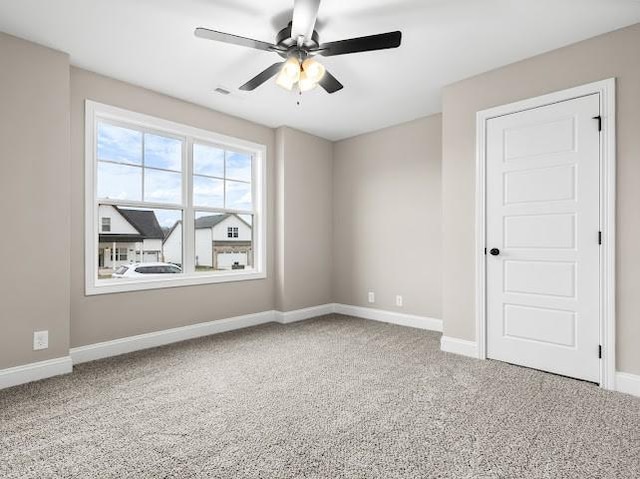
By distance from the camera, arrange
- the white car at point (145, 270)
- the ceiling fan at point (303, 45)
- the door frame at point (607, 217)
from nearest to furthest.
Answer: the ceiling fan at point (303, 45)
the door frame at point (607, 217)
the white car at point (145, 270)

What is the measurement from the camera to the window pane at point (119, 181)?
3.41 m

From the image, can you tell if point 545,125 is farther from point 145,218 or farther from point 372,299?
point 145,218

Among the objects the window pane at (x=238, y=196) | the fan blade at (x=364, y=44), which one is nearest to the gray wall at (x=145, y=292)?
the window pane at (x=238, y=196)

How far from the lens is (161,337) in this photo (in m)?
3.64

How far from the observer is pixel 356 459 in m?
1.75

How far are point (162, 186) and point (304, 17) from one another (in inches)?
97.0

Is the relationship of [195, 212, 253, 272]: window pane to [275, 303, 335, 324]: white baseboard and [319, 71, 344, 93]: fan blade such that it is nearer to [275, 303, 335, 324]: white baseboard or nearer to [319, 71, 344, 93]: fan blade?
[275, 303, 335, 324]: white baseboard

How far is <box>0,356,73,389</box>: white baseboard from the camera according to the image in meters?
2.59

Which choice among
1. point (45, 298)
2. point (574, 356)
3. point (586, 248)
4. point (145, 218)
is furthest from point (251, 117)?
point (574, 356)

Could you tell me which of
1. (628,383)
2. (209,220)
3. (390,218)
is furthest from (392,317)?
(209,220)

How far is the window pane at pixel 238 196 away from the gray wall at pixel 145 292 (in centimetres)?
27

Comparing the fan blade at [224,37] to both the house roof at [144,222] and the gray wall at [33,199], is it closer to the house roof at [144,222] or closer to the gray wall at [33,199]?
the gray wall at [33,199]

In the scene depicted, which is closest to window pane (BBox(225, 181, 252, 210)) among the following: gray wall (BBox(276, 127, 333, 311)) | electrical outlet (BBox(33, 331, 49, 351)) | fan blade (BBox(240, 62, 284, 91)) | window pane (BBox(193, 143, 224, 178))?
window pane (BBox(193, 143, 224, 178))

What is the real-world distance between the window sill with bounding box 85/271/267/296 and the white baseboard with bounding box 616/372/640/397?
142 inches
